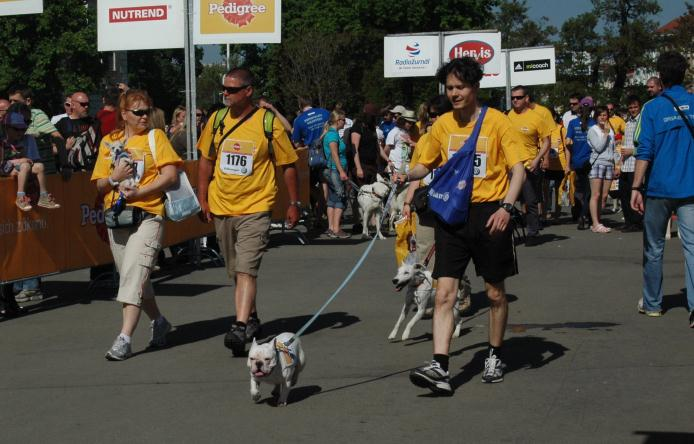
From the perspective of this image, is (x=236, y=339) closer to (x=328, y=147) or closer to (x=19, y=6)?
(x=19, y=6)

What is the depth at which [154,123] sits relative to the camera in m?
8.66

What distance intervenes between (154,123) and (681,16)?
79.6m

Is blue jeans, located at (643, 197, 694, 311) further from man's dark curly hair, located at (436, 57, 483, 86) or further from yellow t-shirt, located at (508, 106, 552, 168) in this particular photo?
yellow t-shirt, located at (508, 106, 552, 168)

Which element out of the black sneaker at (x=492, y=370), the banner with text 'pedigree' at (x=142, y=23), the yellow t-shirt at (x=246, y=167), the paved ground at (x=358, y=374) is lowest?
the paved ground at (x=358, y=374)

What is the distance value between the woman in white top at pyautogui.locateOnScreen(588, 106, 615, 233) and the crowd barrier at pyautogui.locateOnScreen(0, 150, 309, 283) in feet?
28.1

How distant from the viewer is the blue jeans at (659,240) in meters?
9.37

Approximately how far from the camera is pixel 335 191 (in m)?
17.7

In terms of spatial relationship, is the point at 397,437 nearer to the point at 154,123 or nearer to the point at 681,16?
the point at 154,123

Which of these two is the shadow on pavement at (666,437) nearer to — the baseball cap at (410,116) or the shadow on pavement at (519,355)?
the shadow on pavement at (519,355)

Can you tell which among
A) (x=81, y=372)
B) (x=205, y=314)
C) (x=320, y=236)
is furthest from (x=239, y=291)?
(x=320, y=236)

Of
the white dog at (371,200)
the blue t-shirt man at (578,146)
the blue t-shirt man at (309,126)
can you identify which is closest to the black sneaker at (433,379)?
the white dog at (371,200)

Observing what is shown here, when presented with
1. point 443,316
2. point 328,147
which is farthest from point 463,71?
point 328,147

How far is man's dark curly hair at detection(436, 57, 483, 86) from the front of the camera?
6969mm

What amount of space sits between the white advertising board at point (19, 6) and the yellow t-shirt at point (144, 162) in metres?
5.86
